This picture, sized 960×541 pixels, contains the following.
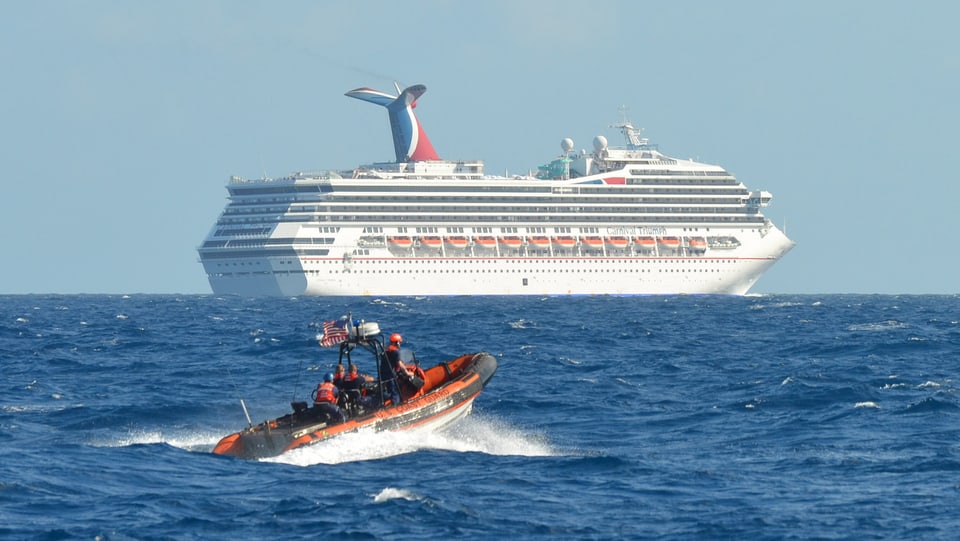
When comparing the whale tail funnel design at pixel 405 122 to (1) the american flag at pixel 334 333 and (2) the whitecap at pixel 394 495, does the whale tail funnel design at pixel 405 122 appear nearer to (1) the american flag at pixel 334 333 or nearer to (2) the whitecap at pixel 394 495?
(1) the american flag at pixel 334 333

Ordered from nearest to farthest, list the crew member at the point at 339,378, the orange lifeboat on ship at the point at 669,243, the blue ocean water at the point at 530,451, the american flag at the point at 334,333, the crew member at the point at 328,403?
1. the blue ocean water at the point at 530,451
2. the crew member at the point at 328,403
3. the american flag at the point at 334,333
4. the crew member at the point at 339,378
5. the orange lifeboat on ship at the point at 669,243

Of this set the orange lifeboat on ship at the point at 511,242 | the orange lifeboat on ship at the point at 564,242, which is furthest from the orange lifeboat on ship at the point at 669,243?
the orange lifeboat on ship at the point at 511,242

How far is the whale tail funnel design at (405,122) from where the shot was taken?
133 meters

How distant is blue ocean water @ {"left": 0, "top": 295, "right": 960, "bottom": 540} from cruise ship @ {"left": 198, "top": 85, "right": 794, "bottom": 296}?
63205 mm

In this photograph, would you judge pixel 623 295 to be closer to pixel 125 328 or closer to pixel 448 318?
pixel 448 318

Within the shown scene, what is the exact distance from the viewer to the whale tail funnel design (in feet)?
436

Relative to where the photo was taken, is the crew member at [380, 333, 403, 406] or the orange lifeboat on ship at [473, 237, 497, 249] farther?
the orange lifeboat on ship at [473, 237, 497, 249]

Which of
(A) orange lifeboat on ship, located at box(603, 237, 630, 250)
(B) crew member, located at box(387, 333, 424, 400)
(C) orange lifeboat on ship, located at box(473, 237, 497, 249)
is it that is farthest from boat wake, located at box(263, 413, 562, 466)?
(A) orange lifeboat on ship, located at box(603, 237, 630, 250)

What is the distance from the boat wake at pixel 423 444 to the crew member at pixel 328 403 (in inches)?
17.8

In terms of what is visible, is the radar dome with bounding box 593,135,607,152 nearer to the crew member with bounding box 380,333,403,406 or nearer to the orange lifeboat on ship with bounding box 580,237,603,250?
the orange lifeboat on ship with bounding box 580,237,603,250

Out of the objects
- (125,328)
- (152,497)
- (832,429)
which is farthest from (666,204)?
(152,497)

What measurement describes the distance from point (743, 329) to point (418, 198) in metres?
57.1

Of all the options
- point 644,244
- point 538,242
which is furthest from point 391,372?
point 644,244

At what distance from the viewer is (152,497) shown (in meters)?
17.3
